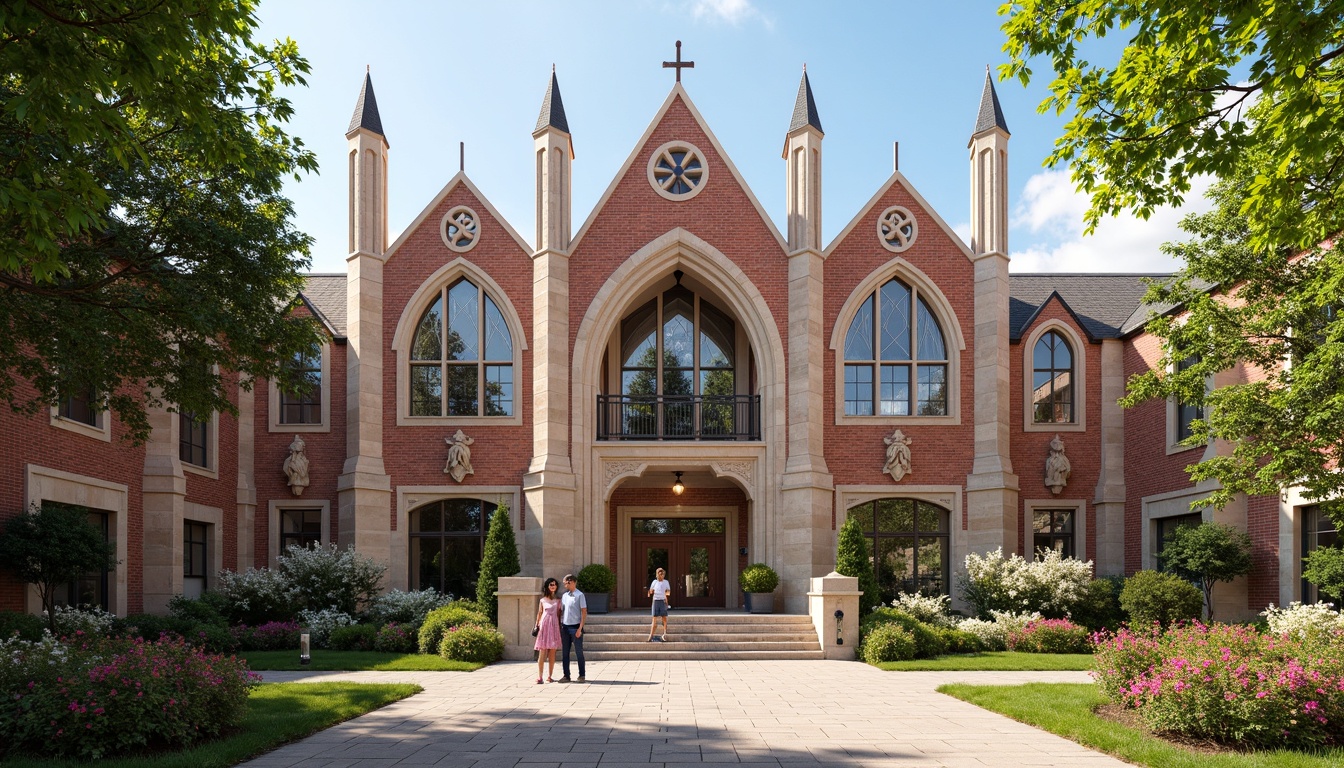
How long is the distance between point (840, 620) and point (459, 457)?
30.2 feet

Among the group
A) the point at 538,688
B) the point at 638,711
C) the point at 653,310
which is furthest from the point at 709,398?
the point at 638,711

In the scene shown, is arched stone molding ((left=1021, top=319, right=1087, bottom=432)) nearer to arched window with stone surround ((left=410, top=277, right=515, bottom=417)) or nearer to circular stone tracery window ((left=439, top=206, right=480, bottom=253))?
arched window with stone surround ((left=410, top=277, right=515, bottom=417))

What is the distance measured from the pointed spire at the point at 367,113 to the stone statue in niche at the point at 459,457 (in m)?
7.40

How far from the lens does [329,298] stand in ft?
83.6

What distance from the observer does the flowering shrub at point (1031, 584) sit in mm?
19922

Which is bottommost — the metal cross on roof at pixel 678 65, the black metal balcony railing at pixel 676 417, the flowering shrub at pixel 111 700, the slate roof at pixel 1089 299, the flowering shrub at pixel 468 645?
the flowering shrub at pixel 468 645

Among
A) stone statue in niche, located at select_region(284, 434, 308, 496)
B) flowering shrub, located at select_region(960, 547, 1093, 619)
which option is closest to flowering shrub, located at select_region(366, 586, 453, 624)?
stone statue in niche, located at select_region(284, 434, 308, 496)

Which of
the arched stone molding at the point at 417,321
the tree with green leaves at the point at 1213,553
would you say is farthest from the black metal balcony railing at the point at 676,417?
the tree with green leaves at the point at 1213,553

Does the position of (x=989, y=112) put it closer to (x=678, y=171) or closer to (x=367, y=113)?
(x=678, y=171)

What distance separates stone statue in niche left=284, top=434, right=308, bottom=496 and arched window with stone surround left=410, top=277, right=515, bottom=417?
267cm

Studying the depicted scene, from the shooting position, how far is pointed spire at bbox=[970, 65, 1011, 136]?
22.9 metres

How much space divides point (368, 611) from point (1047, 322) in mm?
16533

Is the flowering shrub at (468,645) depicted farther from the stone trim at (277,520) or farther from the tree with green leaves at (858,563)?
the tree with green leaves at (858,563)

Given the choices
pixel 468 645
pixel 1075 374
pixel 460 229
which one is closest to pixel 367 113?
pixel 460 229
